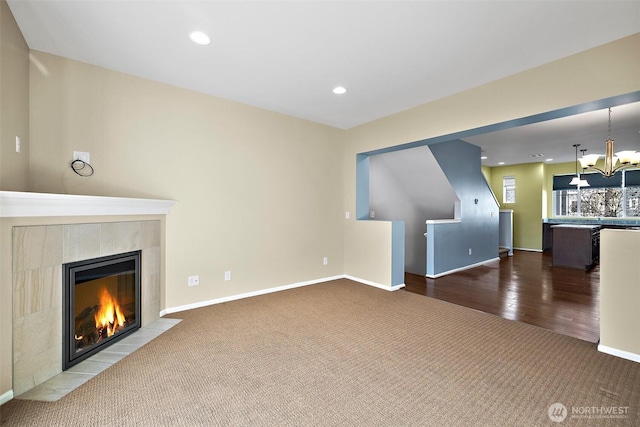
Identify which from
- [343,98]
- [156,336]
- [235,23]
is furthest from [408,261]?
[235,23]

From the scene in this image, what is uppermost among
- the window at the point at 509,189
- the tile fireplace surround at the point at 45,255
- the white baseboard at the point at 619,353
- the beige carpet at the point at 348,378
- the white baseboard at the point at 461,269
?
the window at the point at 509,189

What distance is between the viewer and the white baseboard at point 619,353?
2303 mm

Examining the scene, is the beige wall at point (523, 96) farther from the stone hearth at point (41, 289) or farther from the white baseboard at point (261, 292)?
the stone hearth at point (41, 289)

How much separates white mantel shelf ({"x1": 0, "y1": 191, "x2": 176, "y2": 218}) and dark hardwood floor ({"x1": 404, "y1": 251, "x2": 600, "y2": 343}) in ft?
12.0

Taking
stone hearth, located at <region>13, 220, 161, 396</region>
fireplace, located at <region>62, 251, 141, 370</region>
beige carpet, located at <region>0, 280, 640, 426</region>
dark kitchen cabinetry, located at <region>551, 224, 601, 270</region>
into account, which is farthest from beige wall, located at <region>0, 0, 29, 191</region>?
dark kitchen cabinetry, located at <region>551, 224, 601, 270</region>

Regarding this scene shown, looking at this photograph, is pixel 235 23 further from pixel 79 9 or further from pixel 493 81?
pixel 493 81

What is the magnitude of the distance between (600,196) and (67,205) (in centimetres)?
1163

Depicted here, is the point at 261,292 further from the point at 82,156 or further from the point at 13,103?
the point at 13,103

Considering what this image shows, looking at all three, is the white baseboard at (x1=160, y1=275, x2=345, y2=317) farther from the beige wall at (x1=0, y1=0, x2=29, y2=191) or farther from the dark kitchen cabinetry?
the dark kitchen cabinetry

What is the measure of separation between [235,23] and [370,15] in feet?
Result: 3.22

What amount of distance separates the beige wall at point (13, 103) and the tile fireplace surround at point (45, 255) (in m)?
0.32

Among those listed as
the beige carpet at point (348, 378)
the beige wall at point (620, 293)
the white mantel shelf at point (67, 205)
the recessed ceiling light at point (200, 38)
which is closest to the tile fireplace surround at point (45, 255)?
the white mantel shelf at point (67, 205)

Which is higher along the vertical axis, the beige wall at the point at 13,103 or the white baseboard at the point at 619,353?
the beige wall at the point at 13,103

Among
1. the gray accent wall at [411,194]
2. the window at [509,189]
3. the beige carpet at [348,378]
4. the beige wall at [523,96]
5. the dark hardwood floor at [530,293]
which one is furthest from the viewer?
the window at [509,189]
